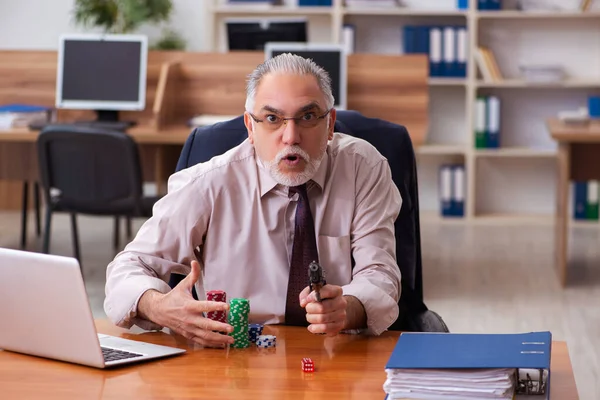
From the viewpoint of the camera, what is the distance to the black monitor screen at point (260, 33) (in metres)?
5.14

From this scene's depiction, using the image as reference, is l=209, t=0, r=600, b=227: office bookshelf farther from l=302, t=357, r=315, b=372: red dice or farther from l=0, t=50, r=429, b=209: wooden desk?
l=302, t=357, r=315, b=372: red dice

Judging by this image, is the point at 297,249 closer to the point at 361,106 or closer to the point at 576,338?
the point at 576,338

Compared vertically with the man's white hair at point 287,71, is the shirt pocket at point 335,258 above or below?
below

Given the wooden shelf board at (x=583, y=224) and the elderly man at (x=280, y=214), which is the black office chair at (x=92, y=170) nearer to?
the elderly man at (x=280, y=214)

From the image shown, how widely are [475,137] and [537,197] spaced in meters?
0.62

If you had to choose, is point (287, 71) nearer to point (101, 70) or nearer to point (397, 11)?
point (101, 70)

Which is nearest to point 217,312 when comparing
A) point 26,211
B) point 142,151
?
point 142,151

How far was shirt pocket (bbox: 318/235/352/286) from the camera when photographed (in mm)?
1970

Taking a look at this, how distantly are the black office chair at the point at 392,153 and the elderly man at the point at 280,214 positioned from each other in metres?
0.17

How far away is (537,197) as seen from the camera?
6559mm

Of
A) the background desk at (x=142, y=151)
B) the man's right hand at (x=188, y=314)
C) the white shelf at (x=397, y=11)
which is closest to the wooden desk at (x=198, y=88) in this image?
the background desk at (x=142, y=151)

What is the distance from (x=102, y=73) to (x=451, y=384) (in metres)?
3.94

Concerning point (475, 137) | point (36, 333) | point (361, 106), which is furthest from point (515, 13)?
point (36, 333)

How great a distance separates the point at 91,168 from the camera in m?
4.17
